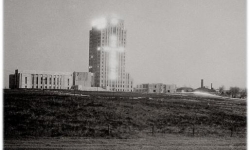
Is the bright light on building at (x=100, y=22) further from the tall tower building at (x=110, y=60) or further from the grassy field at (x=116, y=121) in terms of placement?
the grassy field at (x=116, y=121)

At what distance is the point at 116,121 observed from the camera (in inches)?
824

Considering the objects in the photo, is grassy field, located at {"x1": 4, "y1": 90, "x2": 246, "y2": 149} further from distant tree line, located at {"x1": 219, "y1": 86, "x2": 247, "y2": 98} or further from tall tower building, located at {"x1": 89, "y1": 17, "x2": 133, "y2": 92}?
tall tower building, located at {"x1": 89, "y1": 17, "x2": 133, "y2": 92}

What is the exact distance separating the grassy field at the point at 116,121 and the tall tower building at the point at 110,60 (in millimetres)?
21628

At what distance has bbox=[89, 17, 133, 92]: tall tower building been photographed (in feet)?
183

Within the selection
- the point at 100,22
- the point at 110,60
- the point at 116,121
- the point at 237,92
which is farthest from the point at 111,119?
Result: the point at 110,60

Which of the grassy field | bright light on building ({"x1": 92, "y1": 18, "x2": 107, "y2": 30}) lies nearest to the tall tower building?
bright light on building ({"x1": 92, "y1": 18, "x2": 107, "y2": 30})

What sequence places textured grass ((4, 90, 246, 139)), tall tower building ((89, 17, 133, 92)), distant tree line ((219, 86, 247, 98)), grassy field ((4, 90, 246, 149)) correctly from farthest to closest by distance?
1. tall tower building ((89, 17, 133, 92))
2. distant tree line ((219, 86, 247, 98))
3. textured grass ((4, 90, 246, 139))
4. grassy field ((4, 90, 246, 149))

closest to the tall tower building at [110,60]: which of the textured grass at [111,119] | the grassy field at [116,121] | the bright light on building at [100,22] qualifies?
the bright light on building at [100,22]

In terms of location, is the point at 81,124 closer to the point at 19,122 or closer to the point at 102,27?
the point at 19,122

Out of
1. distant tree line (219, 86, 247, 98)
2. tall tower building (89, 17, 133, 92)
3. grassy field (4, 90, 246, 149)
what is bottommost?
grassy field (4, 90, 246, 149)

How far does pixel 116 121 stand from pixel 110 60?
1909 inches

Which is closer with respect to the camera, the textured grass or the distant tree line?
the textured grass

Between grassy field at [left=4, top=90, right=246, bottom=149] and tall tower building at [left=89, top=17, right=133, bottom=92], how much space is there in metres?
21.6

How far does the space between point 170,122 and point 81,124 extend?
7.64 metres
